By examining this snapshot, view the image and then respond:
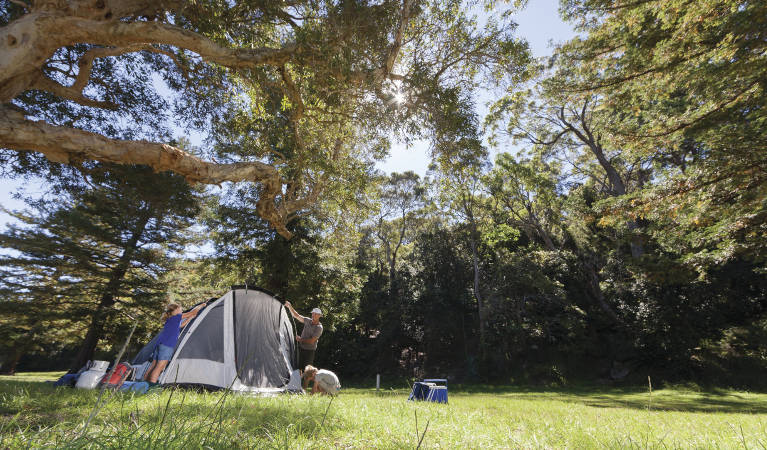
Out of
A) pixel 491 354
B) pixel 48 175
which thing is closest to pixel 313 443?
pixel 48 175

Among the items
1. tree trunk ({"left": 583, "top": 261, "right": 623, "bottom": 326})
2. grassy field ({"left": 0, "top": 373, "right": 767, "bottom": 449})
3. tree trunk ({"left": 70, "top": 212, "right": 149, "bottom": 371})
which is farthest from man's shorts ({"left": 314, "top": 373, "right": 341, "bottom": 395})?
tree trunk ({"left": 583, "top": 261, "right": 623, "bottom": 326})

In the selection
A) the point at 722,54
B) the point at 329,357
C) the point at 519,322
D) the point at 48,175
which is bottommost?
the point at 329,357

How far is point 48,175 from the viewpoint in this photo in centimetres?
700

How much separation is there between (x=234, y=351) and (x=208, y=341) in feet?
1.74

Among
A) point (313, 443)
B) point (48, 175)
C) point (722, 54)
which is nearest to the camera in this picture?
point (313, 443)

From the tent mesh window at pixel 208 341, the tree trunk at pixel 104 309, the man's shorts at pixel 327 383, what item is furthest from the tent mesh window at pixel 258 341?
the tree trunk at pixel 104 309

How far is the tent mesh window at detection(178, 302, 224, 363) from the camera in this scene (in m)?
5.78

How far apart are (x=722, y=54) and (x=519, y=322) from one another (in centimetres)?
1229

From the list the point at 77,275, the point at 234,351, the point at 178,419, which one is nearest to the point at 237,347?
the point at 234,351

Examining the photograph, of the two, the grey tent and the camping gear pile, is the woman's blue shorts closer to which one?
the grey tent

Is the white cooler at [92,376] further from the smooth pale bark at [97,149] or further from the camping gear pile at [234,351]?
the smooth pale bark at [97,149]

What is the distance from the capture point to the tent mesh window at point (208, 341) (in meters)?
5.78

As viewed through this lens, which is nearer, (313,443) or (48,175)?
(313,443)

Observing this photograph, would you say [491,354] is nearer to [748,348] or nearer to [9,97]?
[748,348]
